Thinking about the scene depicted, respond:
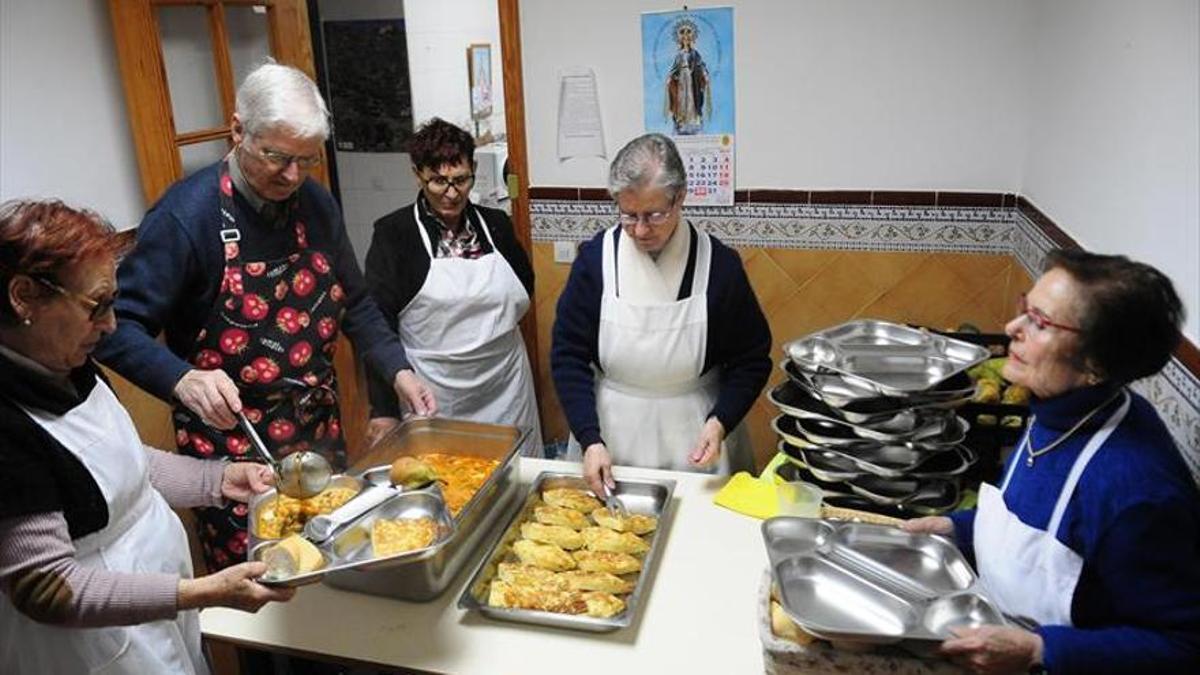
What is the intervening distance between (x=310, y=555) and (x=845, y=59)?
2.50 m

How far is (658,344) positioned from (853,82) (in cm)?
143

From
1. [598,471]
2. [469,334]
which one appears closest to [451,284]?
[469,334]

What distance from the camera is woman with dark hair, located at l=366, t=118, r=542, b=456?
2705 millimetres

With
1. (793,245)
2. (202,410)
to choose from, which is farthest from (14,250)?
(793,245)

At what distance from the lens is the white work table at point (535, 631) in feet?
4.97

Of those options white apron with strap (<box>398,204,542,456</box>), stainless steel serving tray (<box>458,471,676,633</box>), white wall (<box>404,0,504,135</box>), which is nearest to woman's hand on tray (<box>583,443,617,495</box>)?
stainless steel serving tray (<box>458,471,676,633</box>)

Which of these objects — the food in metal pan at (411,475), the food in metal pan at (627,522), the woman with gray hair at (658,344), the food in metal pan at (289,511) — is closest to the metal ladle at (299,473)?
the food in metal pan at (289,511)

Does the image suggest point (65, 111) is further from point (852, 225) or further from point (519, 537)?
point (852, 225)

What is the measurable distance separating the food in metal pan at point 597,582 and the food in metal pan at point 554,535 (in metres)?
0.09

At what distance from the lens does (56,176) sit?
2479 mm

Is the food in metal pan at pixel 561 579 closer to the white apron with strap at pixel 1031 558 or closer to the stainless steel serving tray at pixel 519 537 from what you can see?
the stainless steel serving tray at pixel 519 537

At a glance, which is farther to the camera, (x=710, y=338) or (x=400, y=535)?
(x=710, y=338)

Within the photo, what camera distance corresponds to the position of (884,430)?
6.22 feet

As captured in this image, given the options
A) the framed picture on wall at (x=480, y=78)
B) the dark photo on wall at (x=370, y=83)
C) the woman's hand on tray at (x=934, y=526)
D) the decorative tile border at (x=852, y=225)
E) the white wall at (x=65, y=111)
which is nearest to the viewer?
the woman's hand on tray at (x=934, y=526)
